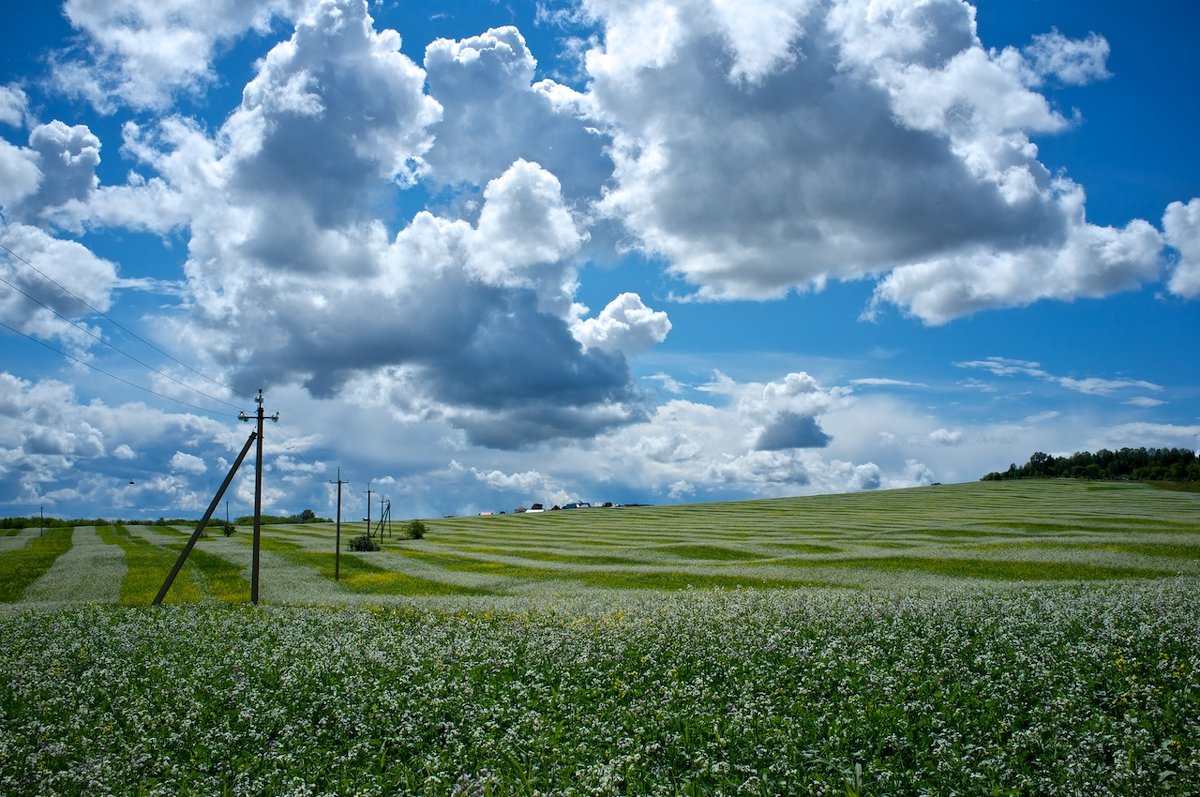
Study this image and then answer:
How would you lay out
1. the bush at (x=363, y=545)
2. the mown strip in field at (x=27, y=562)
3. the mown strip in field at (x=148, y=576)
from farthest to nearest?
the bush at (x=363, y=545) → the mown strip in field at (x=27, y=562) → the mown strip in field at (x=148, y=576)

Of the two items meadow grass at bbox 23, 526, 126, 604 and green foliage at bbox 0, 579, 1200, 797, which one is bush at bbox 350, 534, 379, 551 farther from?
green foliage at bbox 0, 579, 1200, 797

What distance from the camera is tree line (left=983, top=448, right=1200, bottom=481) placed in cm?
14762

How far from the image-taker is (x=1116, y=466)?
165 meters

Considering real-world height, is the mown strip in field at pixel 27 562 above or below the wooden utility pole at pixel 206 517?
below

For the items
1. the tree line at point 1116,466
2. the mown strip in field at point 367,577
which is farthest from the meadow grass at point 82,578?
the tree line at point 1116,466

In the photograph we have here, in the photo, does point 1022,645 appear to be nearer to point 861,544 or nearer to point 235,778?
point 235,778

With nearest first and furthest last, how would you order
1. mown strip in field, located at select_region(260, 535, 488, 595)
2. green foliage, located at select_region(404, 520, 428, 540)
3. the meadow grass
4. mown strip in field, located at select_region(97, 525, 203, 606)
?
the meadow grass
mown strip in field, located at select_region(97, 525, 203, 606)
mown strip in field, located at select_region(260, 535, 488, 595)
green foliage, located at select_region(404, 520, 428, 540)

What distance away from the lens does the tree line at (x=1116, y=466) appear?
147625 mm

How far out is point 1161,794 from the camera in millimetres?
10422

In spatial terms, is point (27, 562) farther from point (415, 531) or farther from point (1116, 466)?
point (1116, 466)

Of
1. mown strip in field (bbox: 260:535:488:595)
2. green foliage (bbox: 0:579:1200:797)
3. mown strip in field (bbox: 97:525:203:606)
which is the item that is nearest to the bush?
mown strip in field (bbox: 260:535:488:595)

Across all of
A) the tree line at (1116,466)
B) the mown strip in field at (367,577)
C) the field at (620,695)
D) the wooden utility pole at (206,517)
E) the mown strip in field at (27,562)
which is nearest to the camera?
the field at (620,695)

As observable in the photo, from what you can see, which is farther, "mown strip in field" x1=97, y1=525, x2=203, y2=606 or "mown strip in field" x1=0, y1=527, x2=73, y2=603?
"mown strip in field" x1=0, y1=527, x2=73, y2=603

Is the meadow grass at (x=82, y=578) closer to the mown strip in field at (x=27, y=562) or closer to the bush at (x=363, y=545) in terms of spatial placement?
the mown strip in field at (x=27, y=562)
